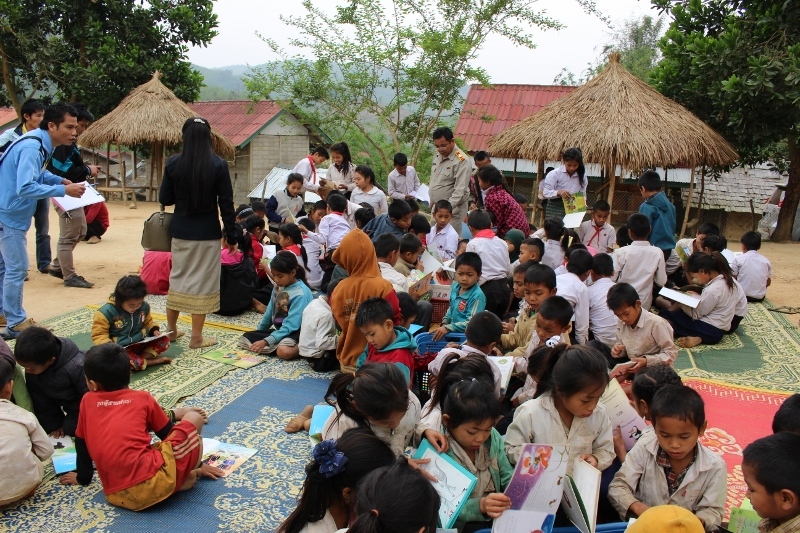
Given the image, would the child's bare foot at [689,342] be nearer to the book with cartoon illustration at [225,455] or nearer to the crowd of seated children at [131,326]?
the book with cartoon illustration at [225,455]

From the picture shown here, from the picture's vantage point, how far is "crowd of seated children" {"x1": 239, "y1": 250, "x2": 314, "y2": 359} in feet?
16.9

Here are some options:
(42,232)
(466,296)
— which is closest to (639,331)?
(466,296)

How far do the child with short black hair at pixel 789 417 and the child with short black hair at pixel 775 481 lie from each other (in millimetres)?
487

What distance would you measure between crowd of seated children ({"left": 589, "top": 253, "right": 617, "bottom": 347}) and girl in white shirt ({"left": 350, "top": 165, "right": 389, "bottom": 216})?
2.97m

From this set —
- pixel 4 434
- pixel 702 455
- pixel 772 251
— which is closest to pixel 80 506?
pixel 4 434

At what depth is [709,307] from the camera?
5805mm

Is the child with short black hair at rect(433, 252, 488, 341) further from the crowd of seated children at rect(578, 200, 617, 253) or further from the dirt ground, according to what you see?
the dirt ground

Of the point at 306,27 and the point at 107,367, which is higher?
the point at 306,27

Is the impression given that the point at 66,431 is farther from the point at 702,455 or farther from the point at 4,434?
the point at 702,455

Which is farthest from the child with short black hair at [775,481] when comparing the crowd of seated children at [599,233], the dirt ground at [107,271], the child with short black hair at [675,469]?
the dirt ground at [107,271]

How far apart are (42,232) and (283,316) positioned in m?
3.18

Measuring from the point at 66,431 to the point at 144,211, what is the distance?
1164cm

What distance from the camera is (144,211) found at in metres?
14.3

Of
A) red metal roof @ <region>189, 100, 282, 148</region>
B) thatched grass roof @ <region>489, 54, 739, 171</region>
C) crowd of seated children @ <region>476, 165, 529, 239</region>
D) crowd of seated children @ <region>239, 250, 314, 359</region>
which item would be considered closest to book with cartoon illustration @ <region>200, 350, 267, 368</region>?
crowd of seated children @ <region>239, 250, 314, 359</region>
